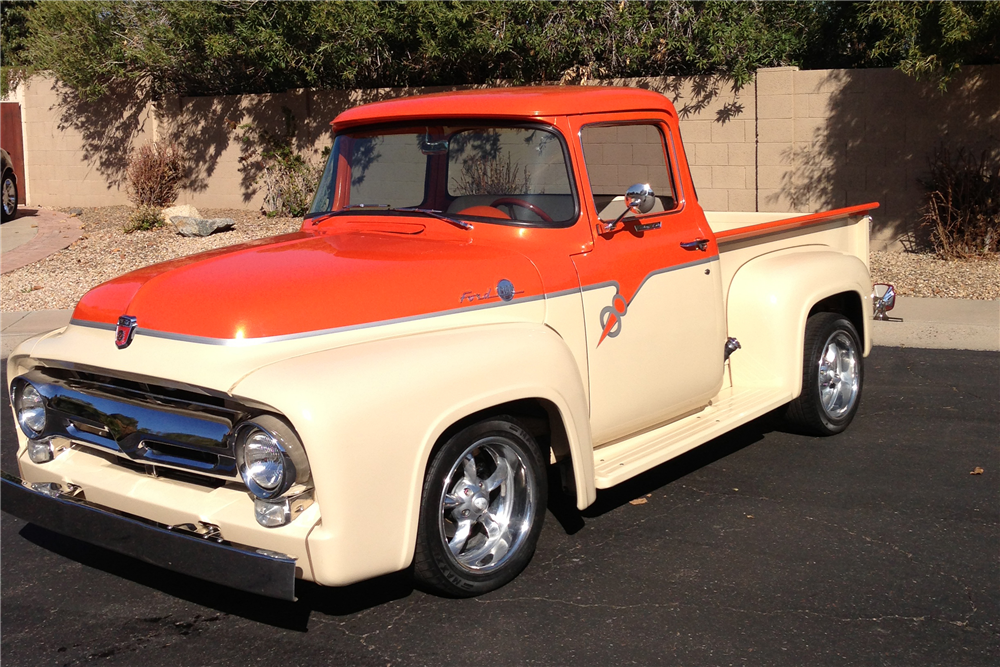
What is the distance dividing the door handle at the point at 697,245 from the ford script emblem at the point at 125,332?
2.61 metres

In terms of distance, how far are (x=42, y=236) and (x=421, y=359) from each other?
12411 millimetres

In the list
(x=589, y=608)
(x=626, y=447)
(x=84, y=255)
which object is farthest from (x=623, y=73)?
(x=589, y=608)

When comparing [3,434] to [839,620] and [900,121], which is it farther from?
[900,121]

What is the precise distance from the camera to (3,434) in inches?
247

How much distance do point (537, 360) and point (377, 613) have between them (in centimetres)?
117

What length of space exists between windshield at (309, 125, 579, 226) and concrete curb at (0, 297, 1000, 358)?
17.0ft

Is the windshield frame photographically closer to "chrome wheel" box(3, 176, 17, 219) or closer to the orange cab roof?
the orange cab roof

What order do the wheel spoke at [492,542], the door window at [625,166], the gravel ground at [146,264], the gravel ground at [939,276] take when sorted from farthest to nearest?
the gravel ground at [146,264] → the gravel ground at [939,276] → the door window at [625,166] → the wheel spoke at [492,542]

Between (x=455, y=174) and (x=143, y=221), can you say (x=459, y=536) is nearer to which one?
(x=455, y=174)

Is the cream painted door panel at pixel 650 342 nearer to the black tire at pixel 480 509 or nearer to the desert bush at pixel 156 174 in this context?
the black tire at pixel 480 509

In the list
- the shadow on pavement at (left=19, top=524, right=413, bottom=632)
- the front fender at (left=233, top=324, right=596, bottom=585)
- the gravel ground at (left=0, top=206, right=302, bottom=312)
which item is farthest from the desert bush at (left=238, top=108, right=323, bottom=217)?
the front fender at (left=233, top=324, right=596, bottom=585)

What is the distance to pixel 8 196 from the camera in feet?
51.3

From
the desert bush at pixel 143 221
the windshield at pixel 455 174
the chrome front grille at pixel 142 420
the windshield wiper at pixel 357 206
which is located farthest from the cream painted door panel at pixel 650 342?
the desert bush at pixel 143 221

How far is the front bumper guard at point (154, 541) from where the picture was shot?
10.6ft
